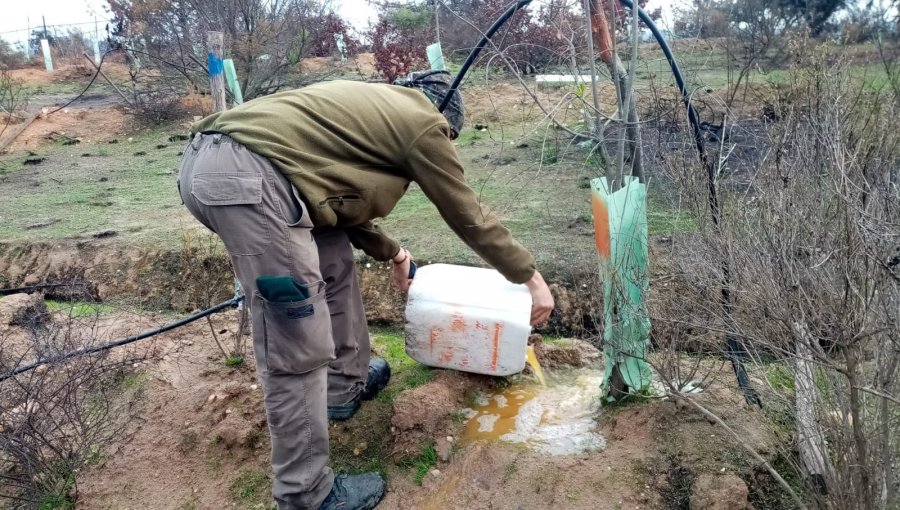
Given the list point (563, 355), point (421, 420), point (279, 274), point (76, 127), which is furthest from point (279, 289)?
point (76, 127)

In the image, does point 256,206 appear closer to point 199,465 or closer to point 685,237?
point 199,465

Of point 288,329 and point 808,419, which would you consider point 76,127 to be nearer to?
point 288,329

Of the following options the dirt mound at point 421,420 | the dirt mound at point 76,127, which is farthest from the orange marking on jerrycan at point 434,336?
the dirt mound at point 76,127

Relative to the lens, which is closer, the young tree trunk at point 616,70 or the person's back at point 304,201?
the person's back at point 304,201

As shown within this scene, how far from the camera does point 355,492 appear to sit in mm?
2672

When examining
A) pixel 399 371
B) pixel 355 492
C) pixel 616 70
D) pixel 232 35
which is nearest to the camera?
pixel 616 70

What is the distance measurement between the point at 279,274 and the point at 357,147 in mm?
534

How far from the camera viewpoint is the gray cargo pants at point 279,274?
2203 mm

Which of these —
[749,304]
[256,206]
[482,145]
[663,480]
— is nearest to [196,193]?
[256,206]

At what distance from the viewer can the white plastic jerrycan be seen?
303cm

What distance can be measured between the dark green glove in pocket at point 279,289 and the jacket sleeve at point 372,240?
812 mm

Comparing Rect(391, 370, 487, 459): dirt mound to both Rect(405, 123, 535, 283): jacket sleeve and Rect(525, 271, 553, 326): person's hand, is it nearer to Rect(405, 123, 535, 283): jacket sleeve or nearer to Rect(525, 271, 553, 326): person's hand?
Rect(525, 271, 553, 326): person's hand

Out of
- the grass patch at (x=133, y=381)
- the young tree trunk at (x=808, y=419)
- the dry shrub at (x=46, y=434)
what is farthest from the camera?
the grass patch at (x=133, y=381)

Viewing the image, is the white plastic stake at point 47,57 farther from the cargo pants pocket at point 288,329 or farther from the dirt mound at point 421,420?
the cargo pants pocket at point 288,329
